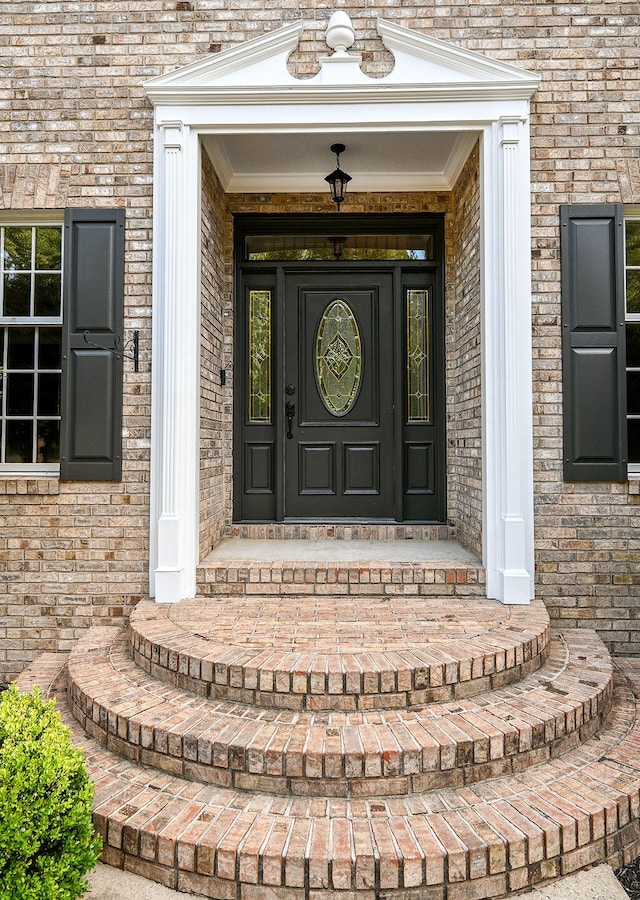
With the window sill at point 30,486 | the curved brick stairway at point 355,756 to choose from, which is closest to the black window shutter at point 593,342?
the curved brick stairway at point 355,756

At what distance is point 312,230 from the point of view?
15.3 feet

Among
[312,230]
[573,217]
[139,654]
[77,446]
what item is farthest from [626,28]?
[139,654]

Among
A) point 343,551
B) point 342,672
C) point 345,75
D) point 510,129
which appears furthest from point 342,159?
point 342,672

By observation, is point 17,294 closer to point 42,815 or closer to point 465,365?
point 465,365

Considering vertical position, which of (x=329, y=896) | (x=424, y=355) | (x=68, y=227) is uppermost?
(x=68, y=227)

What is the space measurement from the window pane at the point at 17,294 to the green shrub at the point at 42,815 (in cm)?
294

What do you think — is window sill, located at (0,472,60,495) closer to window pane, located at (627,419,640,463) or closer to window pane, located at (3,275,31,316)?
window pane, located at (3,275,31,316)

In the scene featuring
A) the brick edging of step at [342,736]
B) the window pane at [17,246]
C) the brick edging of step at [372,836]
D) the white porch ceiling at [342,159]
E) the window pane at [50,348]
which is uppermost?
the white porch ceiling at [342,159]

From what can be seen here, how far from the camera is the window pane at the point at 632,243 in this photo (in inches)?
154

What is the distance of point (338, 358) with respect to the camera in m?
4.70

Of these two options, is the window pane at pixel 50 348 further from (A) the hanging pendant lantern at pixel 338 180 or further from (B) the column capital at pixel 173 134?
(A) the hanging pendant lantern at pixel 338 180

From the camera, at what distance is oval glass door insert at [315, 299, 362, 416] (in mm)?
4699

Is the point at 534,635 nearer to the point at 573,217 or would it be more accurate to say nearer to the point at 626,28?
the point at 573,217

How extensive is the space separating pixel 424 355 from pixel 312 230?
1.35 metres
